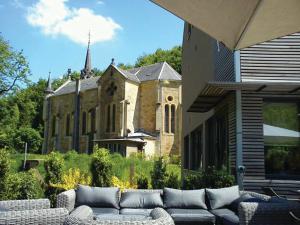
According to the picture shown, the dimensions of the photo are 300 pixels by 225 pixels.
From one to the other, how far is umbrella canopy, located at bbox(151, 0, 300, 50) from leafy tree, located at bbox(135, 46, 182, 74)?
47202 mm

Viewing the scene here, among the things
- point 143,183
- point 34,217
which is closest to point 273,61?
point 143,183

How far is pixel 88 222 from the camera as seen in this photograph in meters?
2.96

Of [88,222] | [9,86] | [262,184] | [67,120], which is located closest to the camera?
[88,222]

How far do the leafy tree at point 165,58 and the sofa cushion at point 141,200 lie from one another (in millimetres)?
43590

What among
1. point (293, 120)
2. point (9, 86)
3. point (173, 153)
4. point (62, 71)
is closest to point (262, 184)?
point (293, 120)

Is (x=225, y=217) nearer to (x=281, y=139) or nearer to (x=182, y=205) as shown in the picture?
(x=182, y=205)

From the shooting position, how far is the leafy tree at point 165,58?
51109 millimetres

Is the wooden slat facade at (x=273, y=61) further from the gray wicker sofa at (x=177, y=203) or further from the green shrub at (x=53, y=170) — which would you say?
the green shrub at (x=53, y=170)

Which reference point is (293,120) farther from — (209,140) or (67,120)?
(67,120)

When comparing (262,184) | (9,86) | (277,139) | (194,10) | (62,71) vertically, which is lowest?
(262,184)

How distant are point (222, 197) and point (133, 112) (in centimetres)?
3409

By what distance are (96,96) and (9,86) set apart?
1065cm

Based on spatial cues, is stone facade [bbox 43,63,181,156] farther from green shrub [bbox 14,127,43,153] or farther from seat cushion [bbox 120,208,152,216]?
seat cushion [bbox 120,208,152,216]

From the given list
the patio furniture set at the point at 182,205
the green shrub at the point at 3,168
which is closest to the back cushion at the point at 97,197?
the patio furniture set at the point at 182,205
